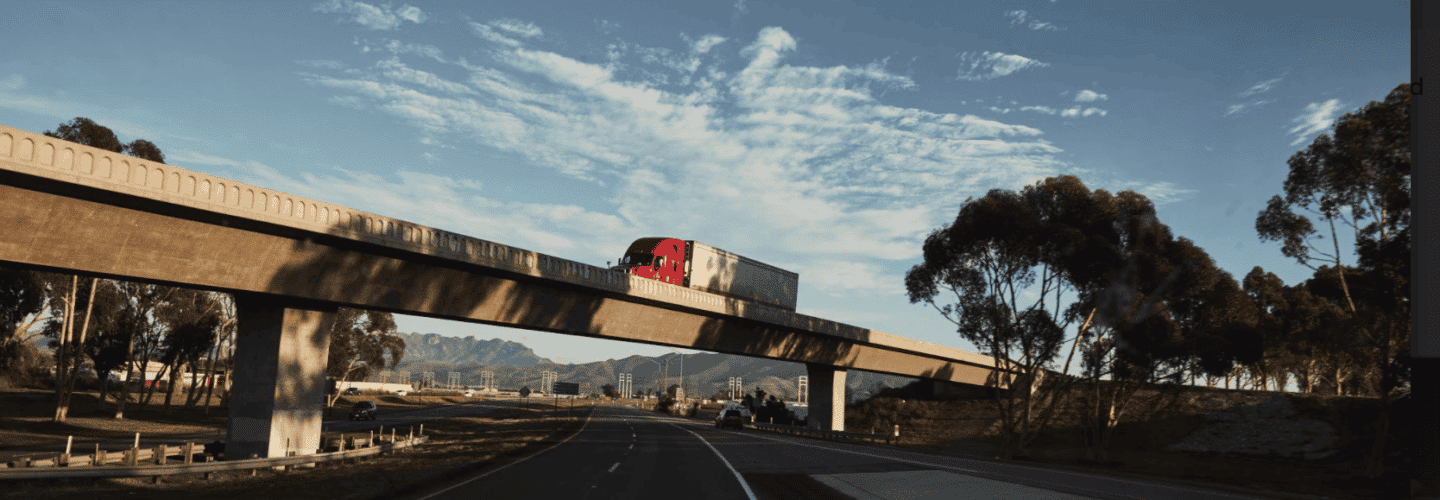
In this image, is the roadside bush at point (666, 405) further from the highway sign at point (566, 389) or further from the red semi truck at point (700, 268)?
the red semi truck at point (700, 268)

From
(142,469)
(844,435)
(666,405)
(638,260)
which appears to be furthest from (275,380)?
(666,405)

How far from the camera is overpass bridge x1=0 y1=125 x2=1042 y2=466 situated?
1977 centimetres

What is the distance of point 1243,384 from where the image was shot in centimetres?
9200

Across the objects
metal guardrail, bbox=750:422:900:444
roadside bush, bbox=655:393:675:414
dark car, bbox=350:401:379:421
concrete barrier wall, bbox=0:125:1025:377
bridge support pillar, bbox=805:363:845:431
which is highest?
concrete barrier wall, bbox=0:125:1025:377

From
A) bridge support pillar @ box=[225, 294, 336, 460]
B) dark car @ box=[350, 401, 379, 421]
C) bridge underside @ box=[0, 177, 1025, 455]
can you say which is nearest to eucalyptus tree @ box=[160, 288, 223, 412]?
dark car @ box=[350, 401, 379, 421]

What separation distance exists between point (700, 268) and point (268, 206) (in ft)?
90.7

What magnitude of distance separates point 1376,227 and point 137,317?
→ 71637 millimetres

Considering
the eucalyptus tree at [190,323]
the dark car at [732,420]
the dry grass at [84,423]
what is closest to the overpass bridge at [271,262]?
the dry grass at [84,423]

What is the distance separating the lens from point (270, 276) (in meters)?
24.6

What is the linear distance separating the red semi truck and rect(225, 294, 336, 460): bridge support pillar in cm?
1813

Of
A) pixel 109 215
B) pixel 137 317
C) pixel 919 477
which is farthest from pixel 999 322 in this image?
pixel 137 317

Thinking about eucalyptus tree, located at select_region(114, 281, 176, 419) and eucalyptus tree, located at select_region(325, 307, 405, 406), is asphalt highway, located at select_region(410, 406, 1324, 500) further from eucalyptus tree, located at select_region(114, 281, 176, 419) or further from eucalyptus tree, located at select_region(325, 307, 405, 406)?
eucalyptus tree, located at select_region(325, 307, 405, 406)

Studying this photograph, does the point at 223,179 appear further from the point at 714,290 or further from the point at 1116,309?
the point at 1116,309

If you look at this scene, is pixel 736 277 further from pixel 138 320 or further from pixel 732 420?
pixel 138 320
